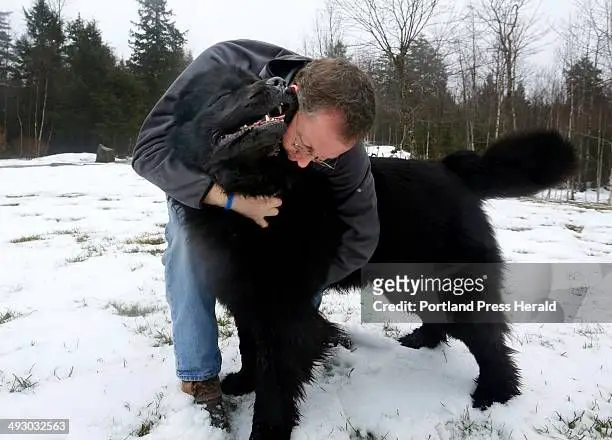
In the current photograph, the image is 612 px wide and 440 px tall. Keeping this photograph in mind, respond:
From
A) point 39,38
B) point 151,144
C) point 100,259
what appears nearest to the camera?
point 151,144

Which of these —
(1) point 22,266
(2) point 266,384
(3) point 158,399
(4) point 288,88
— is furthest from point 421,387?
(1) point 22,266

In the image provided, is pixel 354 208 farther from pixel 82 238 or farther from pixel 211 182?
pixel 82 238

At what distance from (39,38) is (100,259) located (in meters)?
29.8

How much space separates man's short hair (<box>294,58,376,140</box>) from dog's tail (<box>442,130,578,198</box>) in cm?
94

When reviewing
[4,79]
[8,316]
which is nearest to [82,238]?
[8,316]

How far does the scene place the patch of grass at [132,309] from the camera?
279 centimetres

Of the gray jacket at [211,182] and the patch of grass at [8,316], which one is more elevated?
the gray jacket at [211,182]

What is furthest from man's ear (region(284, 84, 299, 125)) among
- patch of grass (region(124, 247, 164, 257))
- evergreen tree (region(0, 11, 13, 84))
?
evergreen tree (region(0, 11, 13, 84))

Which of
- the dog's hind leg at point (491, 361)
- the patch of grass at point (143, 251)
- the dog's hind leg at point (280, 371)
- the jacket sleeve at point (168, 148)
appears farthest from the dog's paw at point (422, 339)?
the patch of grass at point (143, 251)

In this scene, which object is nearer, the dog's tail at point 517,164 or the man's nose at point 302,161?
the man's nose at point 302,161

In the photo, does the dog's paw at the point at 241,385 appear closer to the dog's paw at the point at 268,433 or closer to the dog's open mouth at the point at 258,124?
the dog's paw at the point at 268,433

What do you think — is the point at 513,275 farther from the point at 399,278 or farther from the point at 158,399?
the point at 158,399

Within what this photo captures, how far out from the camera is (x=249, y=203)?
4.84 ft

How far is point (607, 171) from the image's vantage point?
2198 cm
